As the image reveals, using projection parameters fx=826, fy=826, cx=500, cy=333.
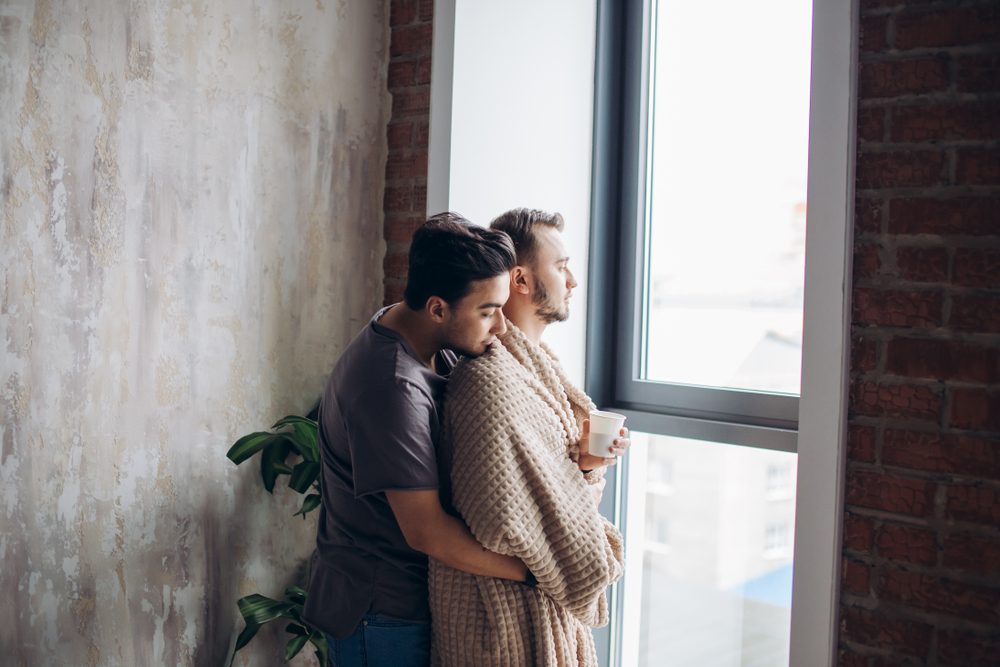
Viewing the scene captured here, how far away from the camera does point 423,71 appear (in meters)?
2.29

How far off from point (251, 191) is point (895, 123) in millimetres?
1467

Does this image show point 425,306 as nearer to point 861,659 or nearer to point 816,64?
point 816,64

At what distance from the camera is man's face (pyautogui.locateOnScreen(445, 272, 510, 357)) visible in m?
1.39

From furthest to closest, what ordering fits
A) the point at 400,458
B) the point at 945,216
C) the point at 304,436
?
the point at 304,436 → the point at 945,216 → the point at 400,458

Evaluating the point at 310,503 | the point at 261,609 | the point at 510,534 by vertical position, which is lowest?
the point at 261,609

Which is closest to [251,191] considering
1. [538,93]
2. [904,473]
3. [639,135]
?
[538,93]

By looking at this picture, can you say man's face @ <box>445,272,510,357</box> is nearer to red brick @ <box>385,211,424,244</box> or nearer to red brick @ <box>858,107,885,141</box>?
Result: red brick @ <box>858,107,885,141</box>

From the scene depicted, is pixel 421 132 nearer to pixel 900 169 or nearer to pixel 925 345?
pixel 900 169

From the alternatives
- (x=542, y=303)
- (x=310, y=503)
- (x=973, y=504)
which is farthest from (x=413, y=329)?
(x=973, y=504)

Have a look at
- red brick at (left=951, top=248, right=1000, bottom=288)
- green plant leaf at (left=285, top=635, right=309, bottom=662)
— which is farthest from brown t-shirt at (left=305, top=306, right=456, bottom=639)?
red brick at (left=951, top=248, right=1000, bottom=288)

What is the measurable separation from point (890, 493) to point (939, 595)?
0.65ft

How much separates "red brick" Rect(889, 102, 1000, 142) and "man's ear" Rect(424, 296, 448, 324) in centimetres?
91

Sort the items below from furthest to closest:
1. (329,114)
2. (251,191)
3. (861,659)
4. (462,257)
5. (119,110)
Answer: (329,114) < (251,191) < (119,110) < (861,659) < (462,257)

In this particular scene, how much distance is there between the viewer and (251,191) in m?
2.08
